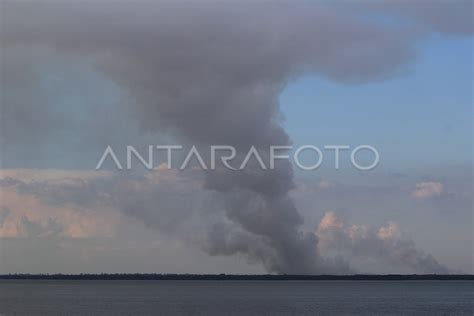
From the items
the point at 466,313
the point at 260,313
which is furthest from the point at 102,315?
the point at 466,313

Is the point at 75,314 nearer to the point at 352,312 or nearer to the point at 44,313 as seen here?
the point at 44,313

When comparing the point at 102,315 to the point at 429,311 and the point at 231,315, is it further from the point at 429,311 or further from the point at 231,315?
the point at 429,311

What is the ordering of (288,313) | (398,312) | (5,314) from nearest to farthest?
(5,314) → (288,313) → (398,312)

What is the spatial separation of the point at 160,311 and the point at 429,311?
42.5m

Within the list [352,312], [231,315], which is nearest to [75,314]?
[231,315]

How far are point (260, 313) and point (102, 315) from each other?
877 inches

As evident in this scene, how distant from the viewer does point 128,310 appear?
124m

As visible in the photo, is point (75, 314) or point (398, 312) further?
point (398, 312)

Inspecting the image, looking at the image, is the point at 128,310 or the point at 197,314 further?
the point at 128,310

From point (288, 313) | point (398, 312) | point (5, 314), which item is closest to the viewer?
point (5, 314)

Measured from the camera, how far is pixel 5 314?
357 ft

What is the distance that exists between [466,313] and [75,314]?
189ft

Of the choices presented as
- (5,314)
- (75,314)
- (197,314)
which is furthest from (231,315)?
(5,314)

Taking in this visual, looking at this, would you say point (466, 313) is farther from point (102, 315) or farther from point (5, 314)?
point (5, 314)
